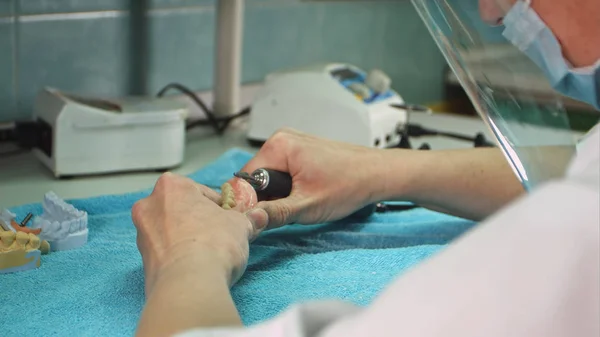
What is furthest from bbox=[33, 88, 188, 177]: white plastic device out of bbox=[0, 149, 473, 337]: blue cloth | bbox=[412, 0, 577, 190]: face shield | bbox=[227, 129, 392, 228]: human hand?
bbox=[412, 0, 577, 190]: face shield

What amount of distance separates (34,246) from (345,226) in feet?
1.10

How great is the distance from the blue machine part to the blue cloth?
0.35 metres

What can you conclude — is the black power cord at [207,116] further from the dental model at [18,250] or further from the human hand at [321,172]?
the dental model at [18,250]

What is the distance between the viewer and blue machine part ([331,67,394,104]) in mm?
1275

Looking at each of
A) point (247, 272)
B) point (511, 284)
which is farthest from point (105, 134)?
point (511, 284)

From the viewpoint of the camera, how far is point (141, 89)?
1.32 m

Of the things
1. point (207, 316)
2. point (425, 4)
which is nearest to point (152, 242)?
point (207, 316)

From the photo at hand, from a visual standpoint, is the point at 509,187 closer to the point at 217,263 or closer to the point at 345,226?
the point at 345,226

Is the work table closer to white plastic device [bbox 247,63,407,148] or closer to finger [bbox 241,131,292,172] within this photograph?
white plastic device [bbox 247,63,407,148]

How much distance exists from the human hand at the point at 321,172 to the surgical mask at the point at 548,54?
0.29 metres

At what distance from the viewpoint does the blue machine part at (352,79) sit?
1275 mm

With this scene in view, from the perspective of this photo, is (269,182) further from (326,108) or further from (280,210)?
(326,108)

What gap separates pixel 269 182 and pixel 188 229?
20 cm

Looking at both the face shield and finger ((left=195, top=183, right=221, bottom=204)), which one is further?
finger ((left=195, top=183, right=221, bottom=204))
